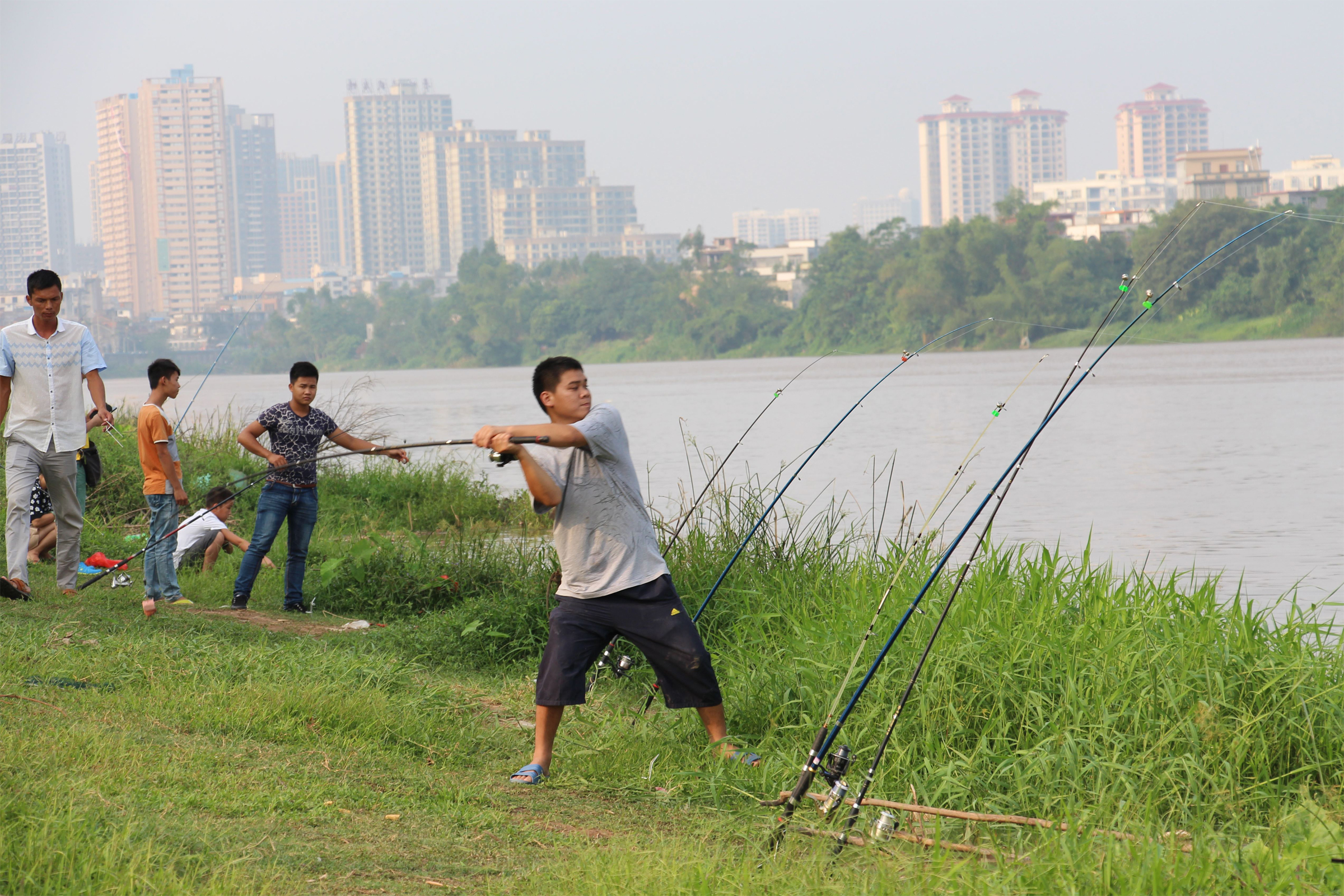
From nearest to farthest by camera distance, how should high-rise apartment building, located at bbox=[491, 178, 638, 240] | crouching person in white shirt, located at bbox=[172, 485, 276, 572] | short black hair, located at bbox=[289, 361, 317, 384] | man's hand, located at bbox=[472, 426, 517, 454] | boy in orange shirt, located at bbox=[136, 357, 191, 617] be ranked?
1. man's hand, located at bbox=[472, 426, 517, 454]
2. boy in orange shirt, located at bbox=[136, 357, 191, 617]
3. short black hair, located at bbox=[289, 361, 317, 384]
4. crouching person in white shirt, located at bbox=[172, 485, 276, 572]
5. high-rise apartment building, located at bbox=[491, 178, 638, 240]

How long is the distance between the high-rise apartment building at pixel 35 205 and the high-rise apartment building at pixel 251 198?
1863 inches

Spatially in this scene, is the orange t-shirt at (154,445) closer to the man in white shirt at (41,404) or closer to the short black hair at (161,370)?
the short black hair at (161,370)

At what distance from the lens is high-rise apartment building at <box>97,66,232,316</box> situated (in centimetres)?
10681

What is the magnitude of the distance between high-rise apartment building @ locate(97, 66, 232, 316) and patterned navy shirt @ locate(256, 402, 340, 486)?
8342cm

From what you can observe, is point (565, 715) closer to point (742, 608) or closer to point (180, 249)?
point (742, 608)

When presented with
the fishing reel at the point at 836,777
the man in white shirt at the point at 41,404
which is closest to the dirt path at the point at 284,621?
the man in white shirt at the point at 41,404

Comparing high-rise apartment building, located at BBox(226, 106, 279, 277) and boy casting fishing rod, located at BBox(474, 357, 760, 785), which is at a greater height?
high-rise apartment building, located at BBox(226, 106, 279, 277)

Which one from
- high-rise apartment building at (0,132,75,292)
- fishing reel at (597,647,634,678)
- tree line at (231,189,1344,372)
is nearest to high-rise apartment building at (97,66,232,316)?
high-rise apartment building at (0,132,75,292)

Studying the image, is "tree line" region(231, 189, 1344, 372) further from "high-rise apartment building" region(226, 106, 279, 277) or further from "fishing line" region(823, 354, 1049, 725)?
"high-rise apartment building" region(226, 106, 279, 277)

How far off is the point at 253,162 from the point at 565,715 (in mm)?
209043

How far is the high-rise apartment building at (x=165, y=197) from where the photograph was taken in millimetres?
106812

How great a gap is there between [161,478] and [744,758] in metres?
4.41

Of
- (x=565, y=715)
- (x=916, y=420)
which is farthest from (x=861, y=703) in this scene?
(x=916, y=420)

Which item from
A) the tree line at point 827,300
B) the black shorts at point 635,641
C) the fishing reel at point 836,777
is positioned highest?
the tree line at point 827,300
